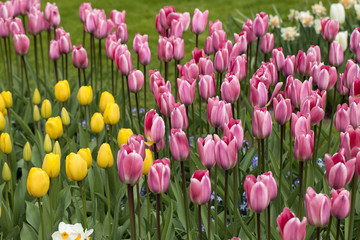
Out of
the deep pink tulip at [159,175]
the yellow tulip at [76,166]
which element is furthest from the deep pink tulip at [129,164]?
the yellow tulip at [76,166]

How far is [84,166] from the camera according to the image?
2.63 m

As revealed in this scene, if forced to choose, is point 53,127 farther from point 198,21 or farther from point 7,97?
point 198,21

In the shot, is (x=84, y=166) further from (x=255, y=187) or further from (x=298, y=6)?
(x=298, y=6)

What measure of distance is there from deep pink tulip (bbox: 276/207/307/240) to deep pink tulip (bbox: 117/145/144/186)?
599mm

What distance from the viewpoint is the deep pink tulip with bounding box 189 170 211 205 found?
2287 millimetres

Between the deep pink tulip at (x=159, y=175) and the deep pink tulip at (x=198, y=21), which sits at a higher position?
the deep pink tulip at (x=198, y=21)

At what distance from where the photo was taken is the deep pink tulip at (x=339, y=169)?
2184mm

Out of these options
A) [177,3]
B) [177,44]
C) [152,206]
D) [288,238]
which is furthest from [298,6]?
[288,238]

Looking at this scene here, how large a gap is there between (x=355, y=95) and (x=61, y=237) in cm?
157

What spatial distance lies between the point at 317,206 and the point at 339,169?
189 millimetres

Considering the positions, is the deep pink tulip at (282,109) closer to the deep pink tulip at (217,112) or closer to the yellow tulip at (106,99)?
the deep pink tulip at (217,112)

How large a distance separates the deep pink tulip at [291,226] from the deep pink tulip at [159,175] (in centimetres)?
51

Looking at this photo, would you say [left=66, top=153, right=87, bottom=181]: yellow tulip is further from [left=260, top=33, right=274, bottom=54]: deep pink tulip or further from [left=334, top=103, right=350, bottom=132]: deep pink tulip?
[left=260, top=33, right=274, bottom=54]: deep pink tulip

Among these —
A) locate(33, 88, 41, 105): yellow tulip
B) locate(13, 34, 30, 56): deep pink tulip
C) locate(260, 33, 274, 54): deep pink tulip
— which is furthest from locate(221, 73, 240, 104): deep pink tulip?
locate(13, 34, 30, 56): deep pink tulip
